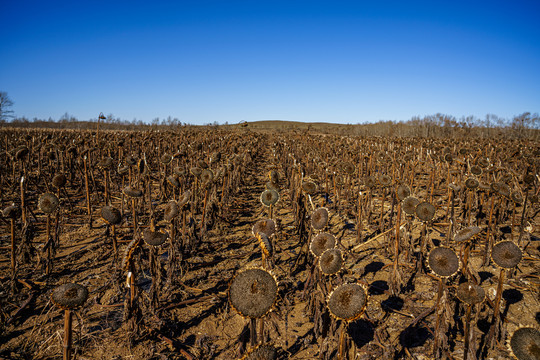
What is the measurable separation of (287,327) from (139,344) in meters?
1.82

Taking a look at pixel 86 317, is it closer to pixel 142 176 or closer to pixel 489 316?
pixel 142 176

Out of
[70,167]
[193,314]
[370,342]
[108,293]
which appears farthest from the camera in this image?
[70,167]

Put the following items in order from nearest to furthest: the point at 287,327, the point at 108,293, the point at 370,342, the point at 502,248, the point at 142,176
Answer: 1. the point at 502,248
2. the point at 370,342
3. the point at 287,327
4. the point at 108,293
5. the point at 142,176

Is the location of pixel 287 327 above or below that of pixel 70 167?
below

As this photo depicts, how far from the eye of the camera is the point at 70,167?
1134 cm

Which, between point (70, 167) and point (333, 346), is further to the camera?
point (70, 167)

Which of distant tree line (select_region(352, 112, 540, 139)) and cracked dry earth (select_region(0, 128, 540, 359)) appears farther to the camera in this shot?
distant tree line (select_region(352, 112, 540, 139))

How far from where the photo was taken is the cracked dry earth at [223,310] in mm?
3168

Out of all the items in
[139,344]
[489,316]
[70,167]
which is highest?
[70,167]

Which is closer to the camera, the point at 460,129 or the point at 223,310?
the point at 223,310

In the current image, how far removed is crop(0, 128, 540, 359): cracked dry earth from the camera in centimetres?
317

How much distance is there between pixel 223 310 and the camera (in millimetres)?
4012

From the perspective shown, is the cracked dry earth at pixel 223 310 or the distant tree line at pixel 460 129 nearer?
the cracked dry earth at pixel 223 310

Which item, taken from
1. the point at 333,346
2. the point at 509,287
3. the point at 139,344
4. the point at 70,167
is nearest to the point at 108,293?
the point at 139,344
